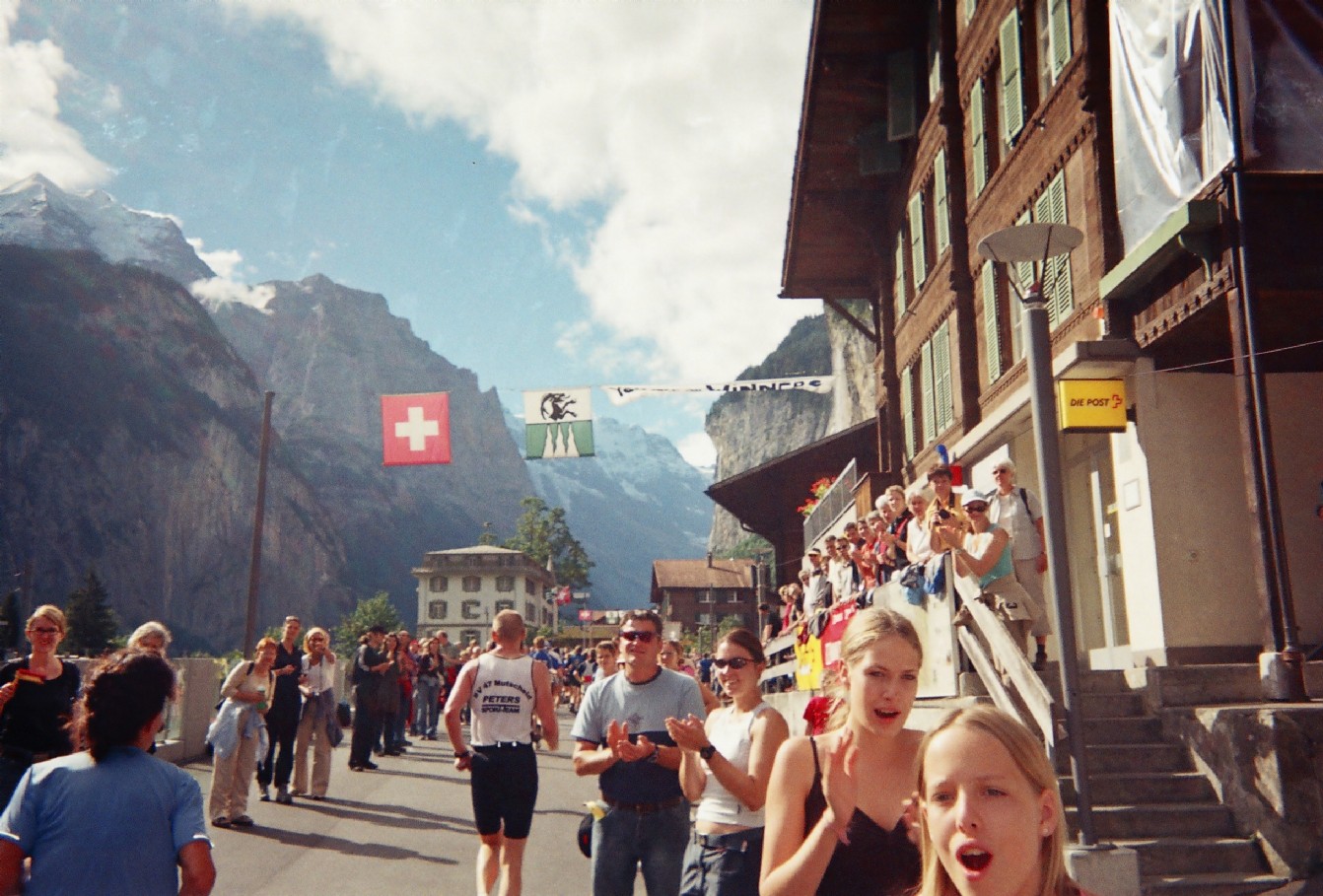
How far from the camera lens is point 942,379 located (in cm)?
2059

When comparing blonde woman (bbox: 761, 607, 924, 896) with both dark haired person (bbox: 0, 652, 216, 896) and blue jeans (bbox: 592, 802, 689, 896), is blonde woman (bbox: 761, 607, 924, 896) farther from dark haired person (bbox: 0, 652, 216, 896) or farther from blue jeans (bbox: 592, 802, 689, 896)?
blue jeans (bbox: 592, 802, 689, 896)

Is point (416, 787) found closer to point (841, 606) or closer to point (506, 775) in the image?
point (841, 606)

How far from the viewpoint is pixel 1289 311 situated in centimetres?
1206

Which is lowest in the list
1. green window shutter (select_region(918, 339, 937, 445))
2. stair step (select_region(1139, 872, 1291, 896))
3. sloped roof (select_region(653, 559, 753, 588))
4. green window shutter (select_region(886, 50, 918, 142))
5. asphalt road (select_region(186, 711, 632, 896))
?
asphalt road (select_region(186, 711, 632, 896))

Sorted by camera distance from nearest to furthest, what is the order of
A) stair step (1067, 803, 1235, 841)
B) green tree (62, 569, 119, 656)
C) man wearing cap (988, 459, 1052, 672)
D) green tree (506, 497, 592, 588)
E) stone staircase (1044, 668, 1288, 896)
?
stone staircase (1044, 668, 1288, 896)
stair step (1067, 803, 1235, 841)
man wearing cap (988, 459, 1052, 672)
green tree (62, 569, 119, 656)
green tree (506, 497, 592, 588)

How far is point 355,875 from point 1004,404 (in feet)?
36.4

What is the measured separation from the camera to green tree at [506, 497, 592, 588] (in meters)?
142

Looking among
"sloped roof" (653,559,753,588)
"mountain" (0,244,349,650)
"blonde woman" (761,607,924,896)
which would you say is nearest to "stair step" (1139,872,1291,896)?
"blonde woman" (761,607,924,896)

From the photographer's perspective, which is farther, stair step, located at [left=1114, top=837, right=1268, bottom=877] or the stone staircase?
stair step, located at [left=1114, top=837, right=1268, bottom=877]

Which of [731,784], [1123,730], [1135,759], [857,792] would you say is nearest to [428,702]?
[1123,730]

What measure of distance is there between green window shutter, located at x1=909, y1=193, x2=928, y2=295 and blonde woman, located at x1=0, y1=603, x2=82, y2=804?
1753cm

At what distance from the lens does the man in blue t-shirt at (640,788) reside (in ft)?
18.7

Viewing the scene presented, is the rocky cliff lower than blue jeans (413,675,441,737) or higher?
higher

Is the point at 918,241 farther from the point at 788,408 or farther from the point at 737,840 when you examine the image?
the point at 788,408
